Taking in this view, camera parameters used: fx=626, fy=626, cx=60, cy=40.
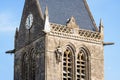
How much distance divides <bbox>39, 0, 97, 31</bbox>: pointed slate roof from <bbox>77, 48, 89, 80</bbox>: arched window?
2.58m

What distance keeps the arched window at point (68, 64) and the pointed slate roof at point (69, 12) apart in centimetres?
280

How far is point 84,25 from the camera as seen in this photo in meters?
55.9

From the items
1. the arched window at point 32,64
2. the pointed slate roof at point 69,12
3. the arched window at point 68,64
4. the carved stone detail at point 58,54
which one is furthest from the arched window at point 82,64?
the arched window at point 32,64

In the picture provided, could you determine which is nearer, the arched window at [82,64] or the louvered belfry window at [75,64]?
the louvered belfry window at [75,64]

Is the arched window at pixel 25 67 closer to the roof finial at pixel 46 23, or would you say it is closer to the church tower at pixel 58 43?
the church tower at pixel 58 43

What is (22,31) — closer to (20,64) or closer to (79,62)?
(20,64)

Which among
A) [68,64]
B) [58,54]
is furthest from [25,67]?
[58,54]

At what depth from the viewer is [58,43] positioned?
174 ft

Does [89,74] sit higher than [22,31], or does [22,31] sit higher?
[22,31]

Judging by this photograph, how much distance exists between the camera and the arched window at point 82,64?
176ft

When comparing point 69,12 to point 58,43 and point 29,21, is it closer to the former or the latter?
point 29,21

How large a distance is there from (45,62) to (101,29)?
7032 mm

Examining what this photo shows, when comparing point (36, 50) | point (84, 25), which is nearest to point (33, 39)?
point (36, 50)

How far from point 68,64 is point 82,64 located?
1488 mm
